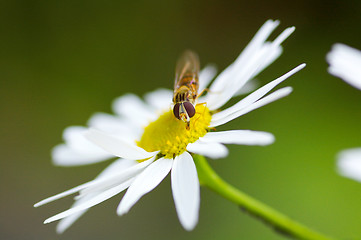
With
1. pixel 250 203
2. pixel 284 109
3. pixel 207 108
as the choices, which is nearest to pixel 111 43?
pixel 284 109

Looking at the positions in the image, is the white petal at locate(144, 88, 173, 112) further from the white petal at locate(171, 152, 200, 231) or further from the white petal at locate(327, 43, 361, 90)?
the white petal at locate(327, 43, 361, 90)

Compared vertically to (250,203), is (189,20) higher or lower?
lower

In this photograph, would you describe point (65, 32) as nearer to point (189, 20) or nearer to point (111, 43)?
point (111, 43)

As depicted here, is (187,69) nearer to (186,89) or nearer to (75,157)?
(186,89)

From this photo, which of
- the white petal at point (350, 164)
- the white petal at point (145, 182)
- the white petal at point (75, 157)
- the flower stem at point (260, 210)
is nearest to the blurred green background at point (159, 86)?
the white petal at point (75, 157)

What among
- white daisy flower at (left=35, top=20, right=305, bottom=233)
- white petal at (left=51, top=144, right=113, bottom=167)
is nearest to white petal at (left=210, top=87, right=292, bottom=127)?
white daisy flower at (left=35, top=20, right=305, bottom=233)

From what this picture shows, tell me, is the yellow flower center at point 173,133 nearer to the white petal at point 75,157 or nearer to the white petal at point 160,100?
the white petal at point 75,157

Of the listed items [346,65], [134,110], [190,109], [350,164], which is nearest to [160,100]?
[134,110]
